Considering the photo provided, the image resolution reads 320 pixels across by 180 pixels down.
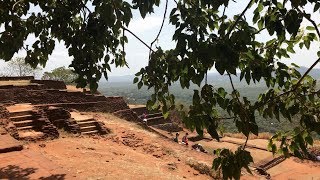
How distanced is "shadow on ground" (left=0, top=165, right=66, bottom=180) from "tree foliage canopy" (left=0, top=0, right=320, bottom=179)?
203 cm

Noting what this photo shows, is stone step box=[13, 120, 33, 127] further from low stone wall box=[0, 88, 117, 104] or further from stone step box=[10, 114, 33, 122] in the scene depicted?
low stone wall box=[0, 88, 117, 104]

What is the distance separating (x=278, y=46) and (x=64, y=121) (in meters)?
10.5

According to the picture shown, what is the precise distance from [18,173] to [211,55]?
4217 mm

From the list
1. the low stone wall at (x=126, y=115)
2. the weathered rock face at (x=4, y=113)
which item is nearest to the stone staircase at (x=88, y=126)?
the weathered rock face at (x=4, y=113)

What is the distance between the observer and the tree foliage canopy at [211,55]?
2.36 meters

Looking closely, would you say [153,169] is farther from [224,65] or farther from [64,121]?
[224,65]

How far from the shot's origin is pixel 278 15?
235 centimetres

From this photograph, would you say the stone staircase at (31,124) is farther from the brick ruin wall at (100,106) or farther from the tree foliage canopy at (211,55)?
the tree foliage canopy at (211,55)

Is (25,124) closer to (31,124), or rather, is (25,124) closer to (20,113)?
(31,124)

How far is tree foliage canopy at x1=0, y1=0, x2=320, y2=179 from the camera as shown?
2.36 metres

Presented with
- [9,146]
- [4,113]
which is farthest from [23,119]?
[9,146]

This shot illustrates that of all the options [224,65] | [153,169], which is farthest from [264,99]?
[153,169]

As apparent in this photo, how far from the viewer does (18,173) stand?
5168mm

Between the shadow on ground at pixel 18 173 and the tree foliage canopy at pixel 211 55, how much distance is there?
2.03 meters
